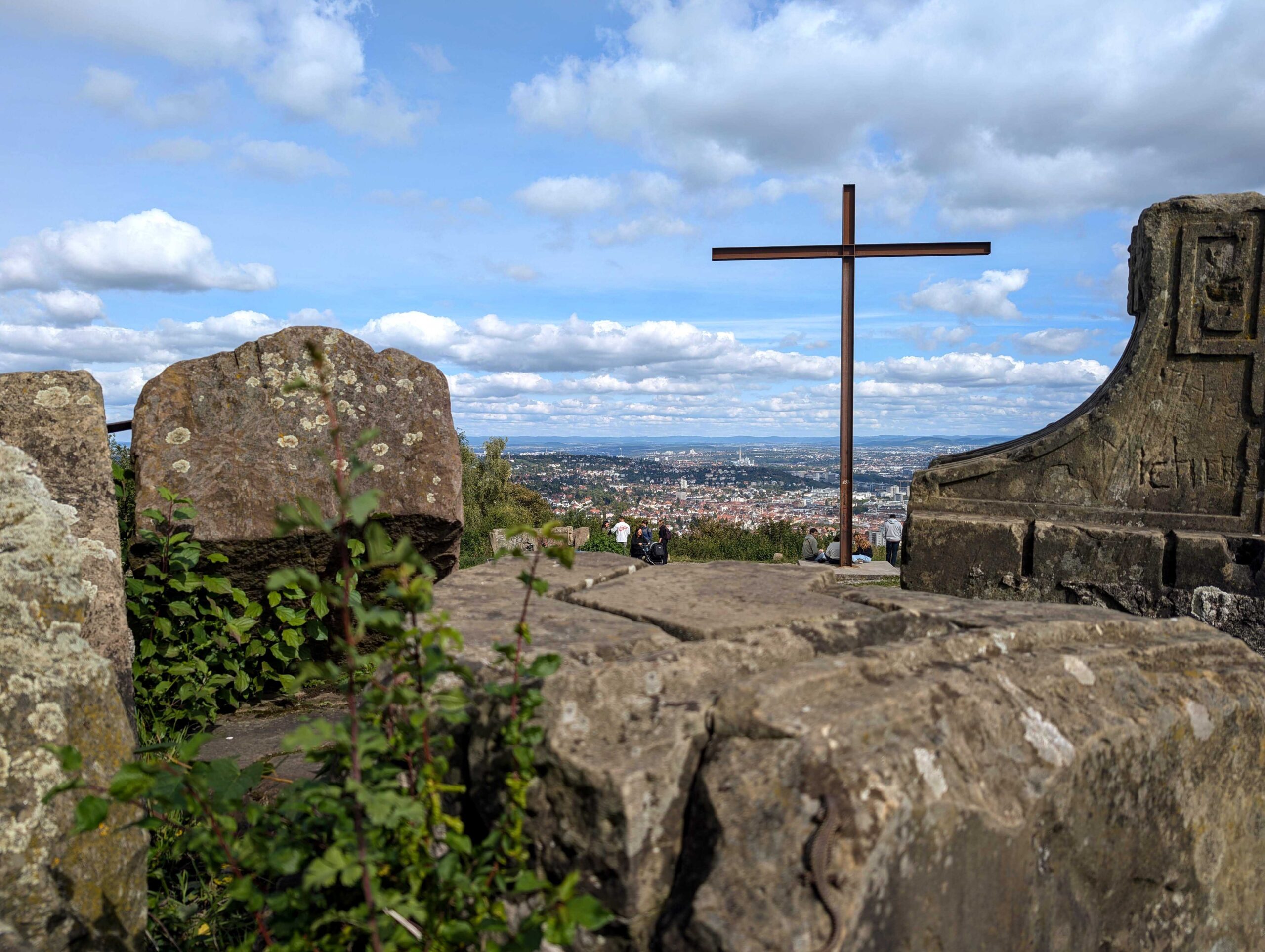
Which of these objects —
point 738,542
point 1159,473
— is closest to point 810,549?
point 738,542

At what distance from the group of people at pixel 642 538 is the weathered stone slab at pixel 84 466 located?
6.87m

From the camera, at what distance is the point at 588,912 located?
1.44m

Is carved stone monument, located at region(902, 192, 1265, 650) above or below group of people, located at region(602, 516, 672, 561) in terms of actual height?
above

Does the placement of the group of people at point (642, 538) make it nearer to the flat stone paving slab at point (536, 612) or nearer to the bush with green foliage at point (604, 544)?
the bush with green foliage at point (604, 544)

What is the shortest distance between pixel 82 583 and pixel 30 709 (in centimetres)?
44

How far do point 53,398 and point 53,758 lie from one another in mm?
1993

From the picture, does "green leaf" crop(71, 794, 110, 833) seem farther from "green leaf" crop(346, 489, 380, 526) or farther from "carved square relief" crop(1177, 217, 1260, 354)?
"carved square relief" crop(1177, 217, 1260, 354)

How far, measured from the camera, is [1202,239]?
559cm

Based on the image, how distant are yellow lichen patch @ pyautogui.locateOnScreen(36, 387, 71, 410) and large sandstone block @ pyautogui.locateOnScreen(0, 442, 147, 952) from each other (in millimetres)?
1239

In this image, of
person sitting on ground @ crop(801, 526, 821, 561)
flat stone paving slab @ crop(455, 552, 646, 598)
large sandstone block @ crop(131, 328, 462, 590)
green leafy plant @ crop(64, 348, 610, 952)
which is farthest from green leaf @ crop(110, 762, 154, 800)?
person sitting on ground @ crop(801, 526, 821, 561)

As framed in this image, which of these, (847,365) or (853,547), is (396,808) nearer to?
(847,365)

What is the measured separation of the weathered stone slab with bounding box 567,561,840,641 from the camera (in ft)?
7.45

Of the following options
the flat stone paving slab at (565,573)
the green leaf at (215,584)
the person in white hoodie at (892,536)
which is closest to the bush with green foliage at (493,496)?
the person in white hoodie at (892,536)

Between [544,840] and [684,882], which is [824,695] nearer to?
[684,882]
